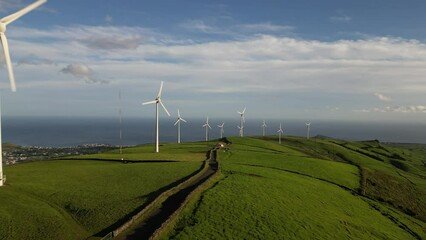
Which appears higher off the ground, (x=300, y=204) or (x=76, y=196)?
(x=76, y=196)

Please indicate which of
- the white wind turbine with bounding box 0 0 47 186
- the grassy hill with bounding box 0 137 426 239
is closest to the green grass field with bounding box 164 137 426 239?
the grassy hill with bounding box 0 137 426 239

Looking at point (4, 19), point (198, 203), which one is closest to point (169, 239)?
point (198, 203)

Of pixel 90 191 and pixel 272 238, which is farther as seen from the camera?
pixel 90 191

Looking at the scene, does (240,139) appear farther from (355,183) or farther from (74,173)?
(74,173)

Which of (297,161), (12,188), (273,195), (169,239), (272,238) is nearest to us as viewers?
(169,239)

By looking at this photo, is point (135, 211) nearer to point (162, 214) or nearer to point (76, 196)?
point (162, 214)

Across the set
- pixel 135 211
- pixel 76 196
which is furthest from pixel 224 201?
pixel 76 196

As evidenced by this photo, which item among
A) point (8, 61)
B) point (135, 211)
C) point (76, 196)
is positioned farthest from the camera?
point (8, 61)
